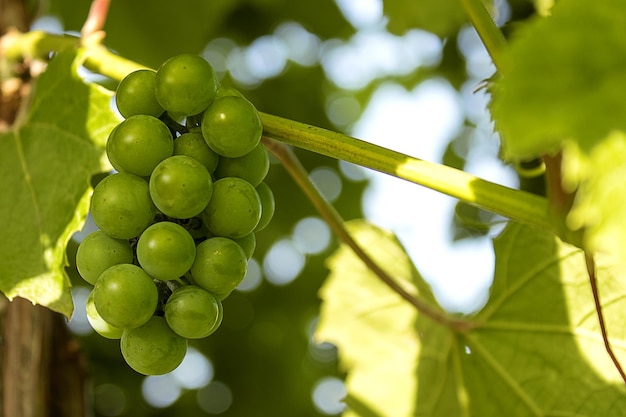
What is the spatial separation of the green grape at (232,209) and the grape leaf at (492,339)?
0.57 m

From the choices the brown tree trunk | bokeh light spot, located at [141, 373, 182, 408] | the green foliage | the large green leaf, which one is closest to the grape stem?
the green foliage

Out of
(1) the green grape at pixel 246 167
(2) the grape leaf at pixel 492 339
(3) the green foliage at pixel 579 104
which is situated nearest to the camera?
(3) the green foliage at pixel 579 104

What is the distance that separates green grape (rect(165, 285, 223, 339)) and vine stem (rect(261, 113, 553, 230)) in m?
0.20

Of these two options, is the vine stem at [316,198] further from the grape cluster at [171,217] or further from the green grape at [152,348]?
the green grape at [152,348]

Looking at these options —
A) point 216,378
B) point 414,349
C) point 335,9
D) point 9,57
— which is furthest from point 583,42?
point 216,378

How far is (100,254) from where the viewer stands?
866 mm

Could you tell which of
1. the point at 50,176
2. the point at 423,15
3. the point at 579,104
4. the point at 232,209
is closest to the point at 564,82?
the point at 579,104

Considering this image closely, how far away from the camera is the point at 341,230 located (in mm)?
1161

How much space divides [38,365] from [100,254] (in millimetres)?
558

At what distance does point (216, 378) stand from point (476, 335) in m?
1.43

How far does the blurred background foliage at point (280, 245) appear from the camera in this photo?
8.29 feet

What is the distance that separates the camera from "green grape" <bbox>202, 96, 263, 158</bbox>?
865 millimetres

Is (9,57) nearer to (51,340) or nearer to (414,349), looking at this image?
(51,340)

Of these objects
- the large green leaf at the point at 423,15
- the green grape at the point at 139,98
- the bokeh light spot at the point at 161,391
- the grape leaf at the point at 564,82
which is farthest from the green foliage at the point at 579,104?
the bokeh light spot at the point at 161,391
